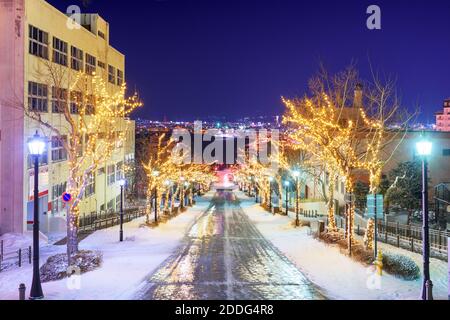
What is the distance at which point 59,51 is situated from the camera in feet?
139

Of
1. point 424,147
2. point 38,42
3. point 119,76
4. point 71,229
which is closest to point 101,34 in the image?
point 119,76

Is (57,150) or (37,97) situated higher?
(37,97)

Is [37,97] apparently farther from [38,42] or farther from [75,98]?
[75,98]

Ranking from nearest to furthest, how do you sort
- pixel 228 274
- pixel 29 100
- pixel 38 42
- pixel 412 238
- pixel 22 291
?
pixel 22 291, pixel 228 274, pixel 412 238, pixel 29 100, pixel 38 42

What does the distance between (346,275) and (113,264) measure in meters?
9.00

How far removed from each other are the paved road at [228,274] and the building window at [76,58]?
70.3 ft

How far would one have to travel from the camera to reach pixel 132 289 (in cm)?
1733

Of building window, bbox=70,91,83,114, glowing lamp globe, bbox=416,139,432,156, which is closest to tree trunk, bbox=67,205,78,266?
building window, bbox=70,91,83,114

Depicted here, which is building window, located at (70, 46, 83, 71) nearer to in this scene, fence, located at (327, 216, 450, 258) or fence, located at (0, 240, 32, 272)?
fence, located at (0, 240, 32, 272)

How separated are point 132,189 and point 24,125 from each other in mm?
42514

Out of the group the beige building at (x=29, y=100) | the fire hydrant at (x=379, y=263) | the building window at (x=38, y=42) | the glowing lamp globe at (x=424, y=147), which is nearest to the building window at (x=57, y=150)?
the beige building at (x=29, y=100)

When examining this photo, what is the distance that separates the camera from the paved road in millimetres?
16672
